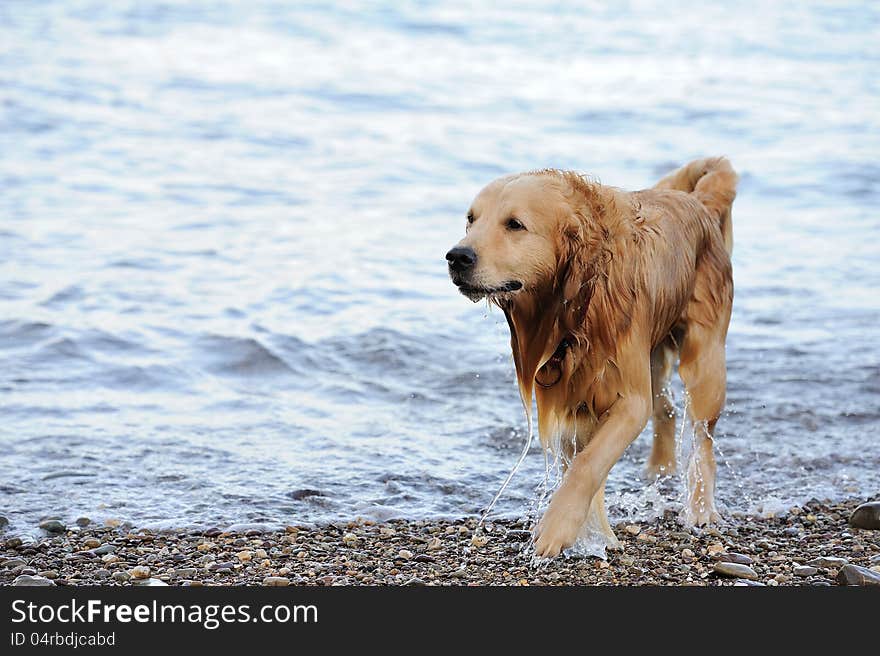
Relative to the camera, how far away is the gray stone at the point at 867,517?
538 cm

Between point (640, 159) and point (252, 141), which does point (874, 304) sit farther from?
point (252, 141)

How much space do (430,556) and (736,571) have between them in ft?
3.86

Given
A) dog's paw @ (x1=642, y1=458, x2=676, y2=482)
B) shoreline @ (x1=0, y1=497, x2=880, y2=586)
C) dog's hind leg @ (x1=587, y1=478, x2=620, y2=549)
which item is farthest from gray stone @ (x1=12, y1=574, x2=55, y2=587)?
dog's paw @ (x1=642, y1=458, x2=676, y2=482)

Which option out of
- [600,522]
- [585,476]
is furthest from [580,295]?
[600,522]

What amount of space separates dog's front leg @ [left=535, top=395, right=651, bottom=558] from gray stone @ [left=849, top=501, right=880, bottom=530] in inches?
57.2

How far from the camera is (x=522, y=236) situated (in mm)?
4254

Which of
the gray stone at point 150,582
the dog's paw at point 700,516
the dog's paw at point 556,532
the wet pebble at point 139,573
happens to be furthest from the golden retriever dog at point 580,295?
the wet pebble at point 139,573

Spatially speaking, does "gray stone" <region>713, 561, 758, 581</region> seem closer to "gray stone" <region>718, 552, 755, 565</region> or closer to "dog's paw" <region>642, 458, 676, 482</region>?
"gray stone" <region>718, 552, 755, 565</region>

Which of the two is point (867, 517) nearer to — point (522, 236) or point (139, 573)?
point (522, 236)

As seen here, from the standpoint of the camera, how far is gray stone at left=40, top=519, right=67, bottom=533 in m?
5.15

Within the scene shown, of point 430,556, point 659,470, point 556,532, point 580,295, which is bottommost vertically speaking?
point 659,470

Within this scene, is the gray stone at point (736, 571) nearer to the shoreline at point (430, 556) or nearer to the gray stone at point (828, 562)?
the shoreline at point (430, 556)

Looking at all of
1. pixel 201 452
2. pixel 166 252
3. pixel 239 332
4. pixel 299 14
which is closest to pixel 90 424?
pixel 201 452

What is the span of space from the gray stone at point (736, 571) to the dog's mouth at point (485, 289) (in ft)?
4.45
